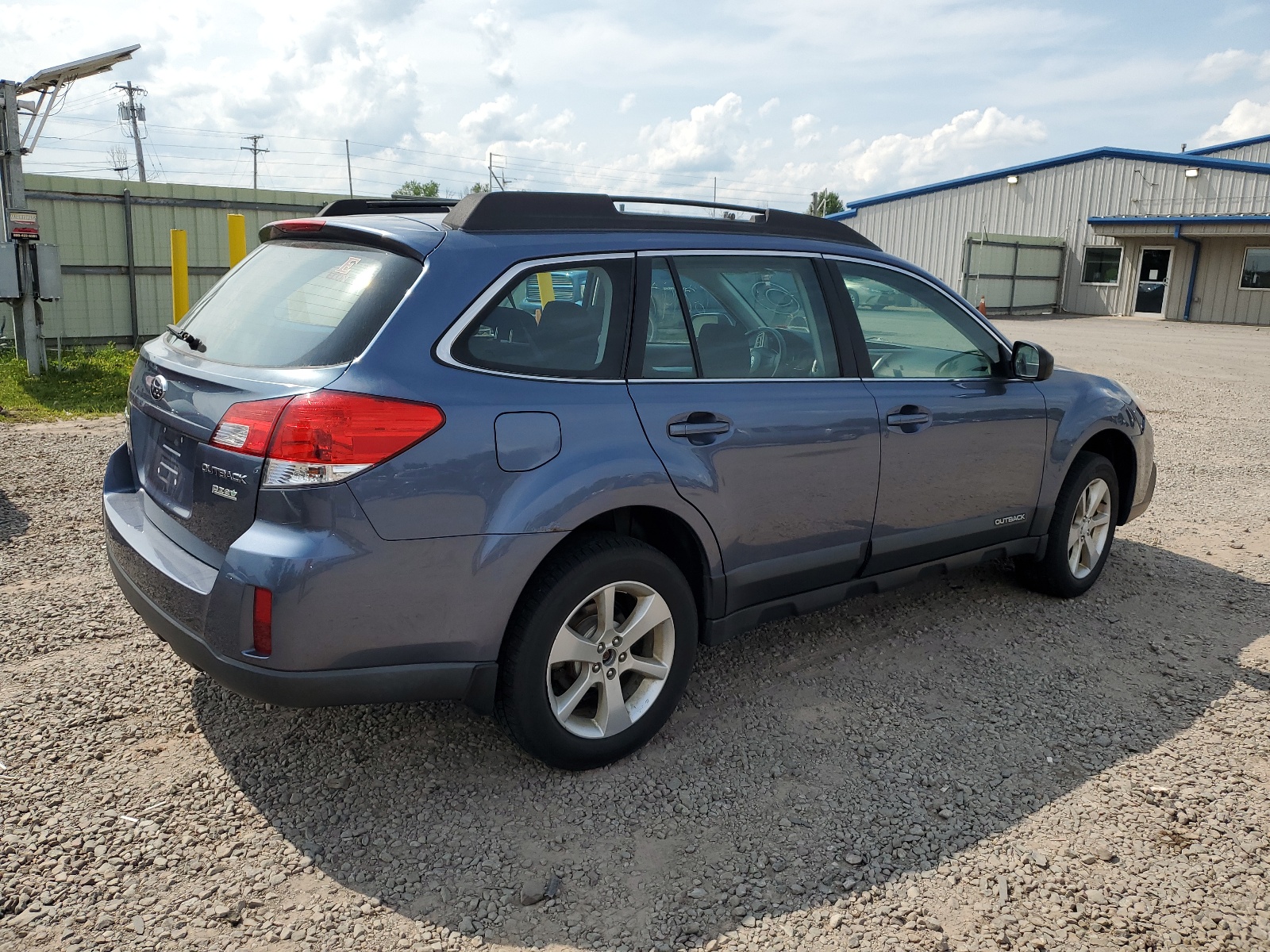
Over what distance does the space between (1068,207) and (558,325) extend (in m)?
35.2

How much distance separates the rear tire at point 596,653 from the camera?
9.92ft

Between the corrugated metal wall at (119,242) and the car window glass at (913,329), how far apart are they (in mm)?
11765

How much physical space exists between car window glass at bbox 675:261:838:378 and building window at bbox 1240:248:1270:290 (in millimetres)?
32279

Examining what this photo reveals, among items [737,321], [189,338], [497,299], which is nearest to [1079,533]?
[737,321]

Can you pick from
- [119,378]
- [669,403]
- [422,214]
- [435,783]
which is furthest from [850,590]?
[119,378]

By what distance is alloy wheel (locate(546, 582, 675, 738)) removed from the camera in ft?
10.4

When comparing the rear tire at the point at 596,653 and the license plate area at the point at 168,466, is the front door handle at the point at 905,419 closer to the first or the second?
the rear tire at the point at 596,653

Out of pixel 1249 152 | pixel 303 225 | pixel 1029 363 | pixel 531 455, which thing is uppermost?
pixel 1249 152

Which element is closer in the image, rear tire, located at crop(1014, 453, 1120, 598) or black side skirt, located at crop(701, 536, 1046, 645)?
black side skirt, located at crop(701, 536, 1046, 645)

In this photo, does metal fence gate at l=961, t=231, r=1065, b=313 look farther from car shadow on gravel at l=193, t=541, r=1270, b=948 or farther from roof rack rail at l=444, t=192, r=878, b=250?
roof rack rail at l=444, t=192, r=878, b=250

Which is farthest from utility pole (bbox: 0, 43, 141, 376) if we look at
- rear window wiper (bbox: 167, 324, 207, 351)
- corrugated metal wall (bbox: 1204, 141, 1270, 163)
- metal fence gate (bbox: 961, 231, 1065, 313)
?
corrugated metal wall (bbox: 1204, 141, 1270, 163)

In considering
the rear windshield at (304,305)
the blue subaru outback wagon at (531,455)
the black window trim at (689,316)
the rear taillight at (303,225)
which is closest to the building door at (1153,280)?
the blue subaru outback wagon at (531,455)

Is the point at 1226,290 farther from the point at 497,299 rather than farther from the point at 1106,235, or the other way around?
the point at 497,299

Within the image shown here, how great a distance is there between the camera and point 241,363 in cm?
301
